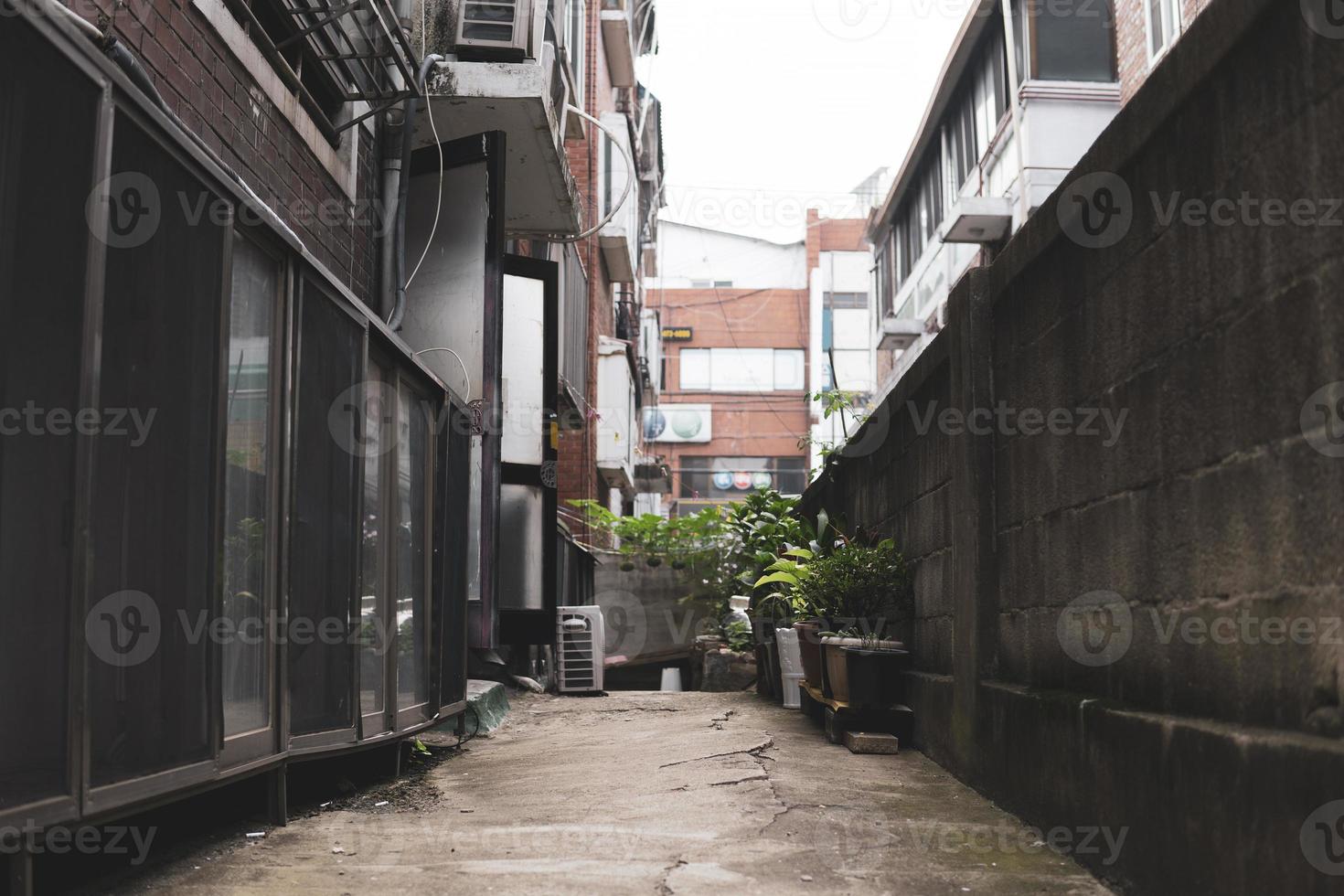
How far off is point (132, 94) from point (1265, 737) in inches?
118

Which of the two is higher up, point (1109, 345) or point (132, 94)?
point (132, 94)

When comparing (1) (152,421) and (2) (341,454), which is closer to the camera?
(1) (152,421)

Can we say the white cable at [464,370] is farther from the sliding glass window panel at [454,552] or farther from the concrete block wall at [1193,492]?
the concrete block wall at [1193,492]

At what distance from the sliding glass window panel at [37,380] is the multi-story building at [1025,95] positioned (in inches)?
431

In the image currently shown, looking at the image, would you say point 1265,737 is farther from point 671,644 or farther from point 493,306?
point 671,644

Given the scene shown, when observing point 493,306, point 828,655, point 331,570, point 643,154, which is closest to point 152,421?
point 331,570

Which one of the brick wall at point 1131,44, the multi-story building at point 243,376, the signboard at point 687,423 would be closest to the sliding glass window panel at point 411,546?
the multi-story building at point 243,376

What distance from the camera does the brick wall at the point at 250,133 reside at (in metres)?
4.60

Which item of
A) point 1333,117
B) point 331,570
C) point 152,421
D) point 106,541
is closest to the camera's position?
point 1333,117

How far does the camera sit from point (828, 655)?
7203mm

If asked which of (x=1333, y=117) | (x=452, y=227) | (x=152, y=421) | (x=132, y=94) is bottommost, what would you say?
(x=152, y=421)

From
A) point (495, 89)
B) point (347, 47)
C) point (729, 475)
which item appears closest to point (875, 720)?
point (495, 89)

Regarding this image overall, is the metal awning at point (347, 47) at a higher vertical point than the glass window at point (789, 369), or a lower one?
lower

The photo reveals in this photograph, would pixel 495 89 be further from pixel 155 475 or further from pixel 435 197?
pixel 155 475
